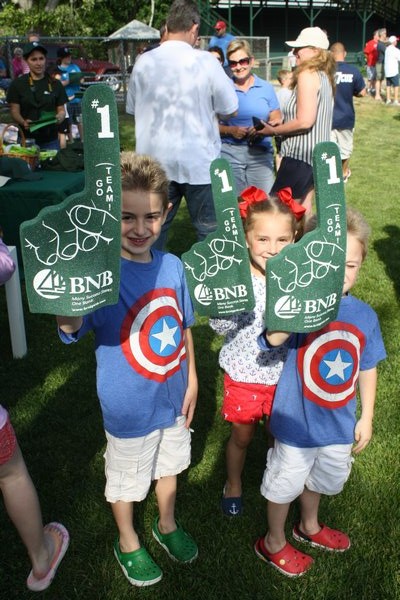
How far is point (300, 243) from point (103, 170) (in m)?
0.53

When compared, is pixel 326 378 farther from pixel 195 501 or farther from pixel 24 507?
pixel 24 507

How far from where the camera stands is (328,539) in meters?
2.25

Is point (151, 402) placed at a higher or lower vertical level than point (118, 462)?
higher

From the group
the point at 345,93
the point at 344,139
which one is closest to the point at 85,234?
the point at 345,93

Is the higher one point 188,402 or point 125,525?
point 188,402

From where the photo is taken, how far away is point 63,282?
1435mm

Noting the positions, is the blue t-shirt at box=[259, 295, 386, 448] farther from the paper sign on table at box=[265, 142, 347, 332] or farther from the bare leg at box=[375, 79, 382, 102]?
the bare leg at box=[375, 79, 382, 102]

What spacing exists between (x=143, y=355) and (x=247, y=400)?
51 cm

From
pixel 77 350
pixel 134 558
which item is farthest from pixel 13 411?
pixel 134 558

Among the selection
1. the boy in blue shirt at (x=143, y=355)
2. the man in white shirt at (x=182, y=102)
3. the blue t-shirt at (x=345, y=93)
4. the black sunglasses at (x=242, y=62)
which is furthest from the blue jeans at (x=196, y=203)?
the blue t-shirt at (x=345, y=93)

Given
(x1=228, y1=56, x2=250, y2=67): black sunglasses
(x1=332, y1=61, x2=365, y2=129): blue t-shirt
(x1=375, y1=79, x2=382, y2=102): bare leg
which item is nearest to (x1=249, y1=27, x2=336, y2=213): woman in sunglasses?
(x1=228, y1=56, x2=250, y2=67): black sunglasses

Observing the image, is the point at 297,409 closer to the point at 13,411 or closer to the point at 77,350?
the point at 13,411

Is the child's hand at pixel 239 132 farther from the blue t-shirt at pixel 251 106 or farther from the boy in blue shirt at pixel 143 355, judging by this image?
the boy in blue shirt at pixel 143 355

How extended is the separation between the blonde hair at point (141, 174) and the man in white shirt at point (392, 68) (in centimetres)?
1372
